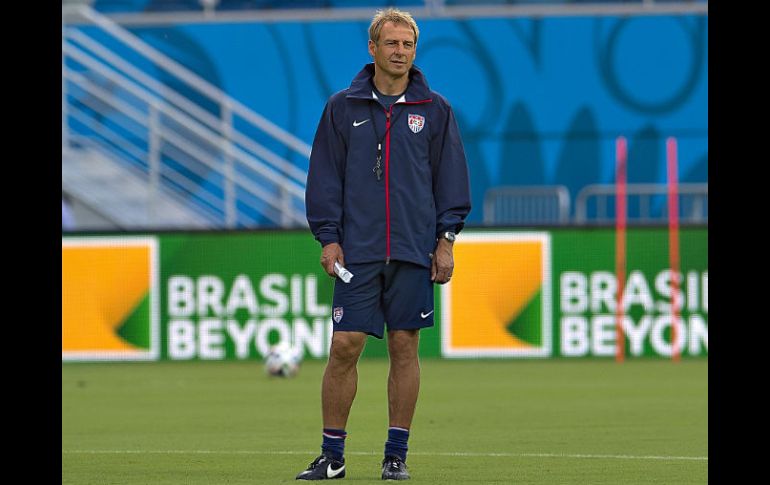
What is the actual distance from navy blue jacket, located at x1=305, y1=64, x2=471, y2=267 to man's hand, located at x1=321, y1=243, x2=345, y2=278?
0.03 m

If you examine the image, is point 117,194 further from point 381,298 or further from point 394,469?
point 394,469

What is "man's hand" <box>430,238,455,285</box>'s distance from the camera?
8445mm

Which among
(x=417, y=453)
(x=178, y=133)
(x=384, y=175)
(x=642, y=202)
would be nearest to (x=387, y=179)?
(x=384, y=175)

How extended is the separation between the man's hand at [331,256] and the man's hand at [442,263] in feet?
1.43

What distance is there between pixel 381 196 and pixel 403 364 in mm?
802

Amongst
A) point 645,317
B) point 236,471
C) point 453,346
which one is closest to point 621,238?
point 645,317

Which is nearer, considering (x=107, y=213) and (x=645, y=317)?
(x=645, y=317)

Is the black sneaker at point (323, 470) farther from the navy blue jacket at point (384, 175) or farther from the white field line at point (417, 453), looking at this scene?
the white field line at point (417, 453)

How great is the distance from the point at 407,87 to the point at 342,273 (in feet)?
3.06

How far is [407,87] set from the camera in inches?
333

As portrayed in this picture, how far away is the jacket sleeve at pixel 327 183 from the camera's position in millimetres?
8406

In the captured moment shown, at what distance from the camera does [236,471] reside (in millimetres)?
8914

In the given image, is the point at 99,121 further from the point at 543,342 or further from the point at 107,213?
the point at 543,342
